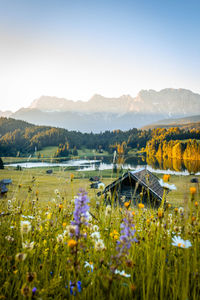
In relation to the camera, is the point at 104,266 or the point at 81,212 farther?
the point at 104,266

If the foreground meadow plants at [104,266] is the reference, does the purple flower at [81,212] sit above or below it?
above

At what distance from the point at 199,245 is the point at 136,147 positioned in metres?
190

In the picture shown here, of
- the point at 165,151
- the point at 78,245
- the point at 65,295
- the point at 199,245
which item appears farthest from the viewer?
the point at 165,151

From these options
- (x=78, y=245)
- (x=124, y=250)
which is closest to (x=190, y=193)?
(x=124, y=250)

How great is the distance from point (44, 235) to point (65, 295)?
1.27m

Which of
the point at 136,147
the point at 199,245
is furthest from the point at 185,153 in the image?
the point at 199,245

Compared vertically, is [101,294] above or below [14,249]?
above

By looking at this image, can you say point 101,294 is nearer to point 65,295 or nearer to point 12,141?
point 65,295

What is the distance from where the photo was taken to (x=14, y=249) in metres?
2.62

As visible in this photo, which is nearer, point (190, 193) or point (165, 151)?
point (190, 193)

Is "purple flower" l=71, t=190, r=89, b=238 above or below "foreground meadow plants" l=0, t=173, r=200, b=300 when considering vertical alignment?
above

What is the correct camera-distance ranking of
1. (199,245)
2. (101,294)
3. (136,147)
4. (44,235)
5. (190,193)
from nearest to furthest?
1. (190,193)
2. (101,294)
3. (199,245)
4. (44,235)
5. (136,147)

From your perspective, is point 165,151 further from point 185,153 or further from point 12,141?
point 12,141

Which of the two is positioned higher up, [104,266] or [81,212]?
[81,212]
